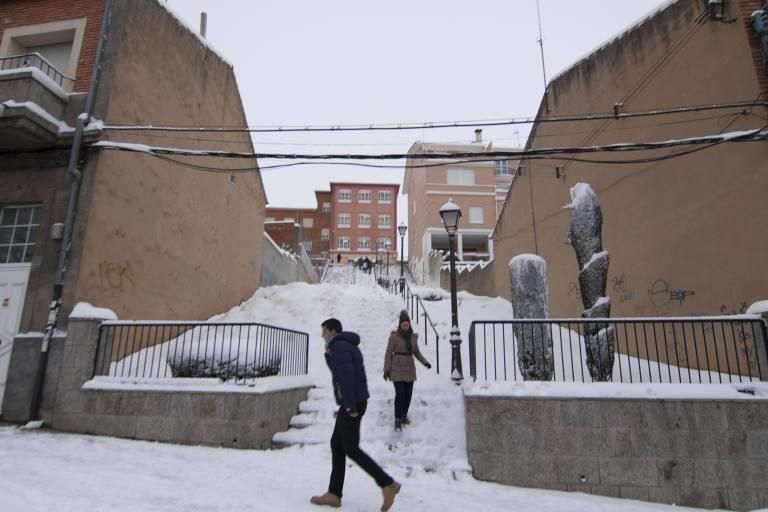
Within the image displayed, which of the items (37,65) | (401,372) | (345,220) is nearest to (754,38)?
(401,372)

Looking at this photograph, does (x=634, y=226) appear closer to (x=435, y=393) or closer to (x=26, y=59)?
(x=435, y=393)

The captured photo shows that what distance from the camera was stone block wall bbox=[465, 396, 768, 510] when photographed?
539 cm

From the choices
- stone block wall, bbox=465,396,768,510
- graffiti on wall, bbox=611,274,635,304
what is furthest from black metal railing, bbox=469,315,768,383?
graffiti on wall, bbox=611,274,635,304

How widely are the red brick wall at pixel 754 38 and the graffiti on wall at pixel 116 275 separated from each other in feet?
38.0

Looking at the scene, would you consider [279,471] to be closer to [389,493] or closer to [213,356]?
[389,493]

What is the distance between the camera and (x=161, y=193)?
10344mm

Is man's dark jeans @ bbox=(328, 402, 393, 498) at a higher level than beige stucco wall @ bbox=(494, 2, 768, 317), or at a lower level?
lower

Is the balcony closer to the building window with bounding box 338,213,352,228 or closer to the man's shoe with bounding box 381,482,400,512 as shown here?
the man's shoe with bounding box 381,482,400,512

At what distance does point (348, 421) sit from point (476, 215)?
30154 mm

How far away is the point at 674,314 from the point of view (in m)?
8.60

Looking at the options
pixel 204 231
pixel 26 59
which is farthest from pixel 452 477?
pixel 26 59

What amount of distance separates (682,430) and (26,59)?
1352 cm

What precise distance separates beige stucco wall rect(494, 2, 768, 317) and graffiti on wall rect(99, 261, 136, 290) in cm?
1060

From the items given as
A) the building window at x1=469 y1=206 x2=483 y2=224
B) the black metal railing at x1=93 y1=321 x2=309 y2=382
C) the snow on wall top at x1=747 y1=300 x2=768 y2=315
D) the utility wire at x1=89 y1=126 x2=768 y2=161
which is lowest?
the black metal railing at x1=93 y1=321 x2=309 y2=382
